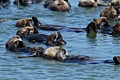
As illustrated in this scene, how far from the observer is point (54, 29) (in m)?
21.5

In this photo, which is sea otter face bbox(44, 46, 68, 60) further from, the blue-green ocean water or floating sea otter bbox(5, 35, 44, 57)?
floating sea otter bbox(5, 35, 44, 57)

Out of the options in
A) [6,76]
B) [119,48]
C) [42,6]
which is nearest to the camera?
[6,76]

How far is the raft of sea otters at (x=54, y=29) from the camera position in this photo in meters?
16.4

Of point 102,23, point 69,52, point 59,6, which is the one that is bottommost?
point 69,52

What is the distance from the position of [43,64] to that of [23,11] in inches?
426

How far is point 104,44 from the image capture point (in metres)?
19.2

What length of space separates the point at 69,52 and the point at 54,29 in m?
3.81

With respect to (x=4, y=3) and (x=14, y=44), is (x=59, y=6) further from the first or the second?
(x=14, y=44)

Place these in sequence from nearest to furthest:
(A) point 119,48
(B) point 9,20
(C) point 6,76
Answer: (C) point 6,76 < (A) point 119,48 < (B) point 9,20

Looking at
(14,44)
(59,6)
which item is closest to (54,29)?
(14,44)

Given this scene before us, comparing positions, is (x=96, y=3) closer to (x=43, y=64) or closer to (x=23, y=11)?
(x=23, y=11)

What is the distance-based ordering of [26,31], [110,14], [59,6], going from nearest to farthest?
[26,31] → [110,14] → [59,6]

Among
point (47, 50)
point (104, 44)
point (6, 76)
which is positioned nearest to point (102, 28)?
point (104, 44)

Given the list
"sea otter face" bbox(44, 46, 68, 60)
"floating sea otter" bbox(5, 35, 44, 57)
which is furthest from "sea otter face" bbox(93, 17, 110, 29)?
"sea otter face" bbox(44, 46, 68, 60)
